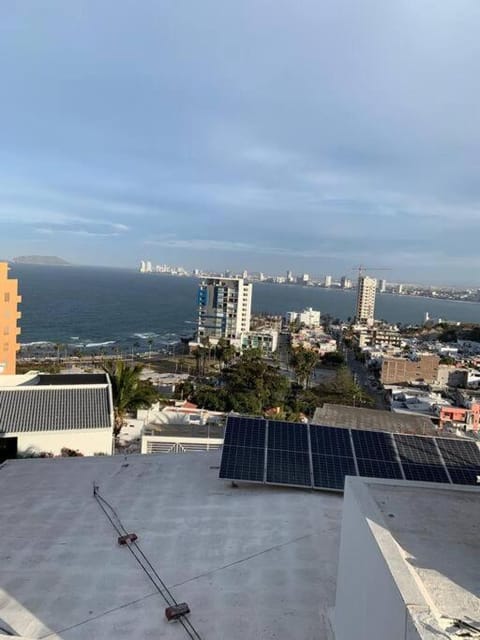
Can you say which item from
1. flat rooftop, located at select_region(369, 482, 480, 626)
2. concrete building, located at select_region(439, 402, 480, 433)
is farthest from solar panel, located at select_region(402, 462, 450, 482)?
concrete building, located at select_region(439, 402, 480, 433)

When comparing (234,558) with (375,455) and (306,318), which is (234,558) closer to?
(375,455)

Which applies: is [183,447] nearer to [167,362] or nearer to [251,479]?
[251,479]

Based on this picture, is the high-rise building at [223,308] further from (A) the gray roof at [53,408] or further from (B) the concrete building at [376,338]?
(A) the gray roof at [53,408]

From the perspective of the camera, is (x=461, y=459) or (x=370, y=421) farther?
(x=370, y=421)

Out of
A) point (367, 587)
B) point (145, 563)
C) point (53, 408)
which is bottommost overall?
point (53, 408)

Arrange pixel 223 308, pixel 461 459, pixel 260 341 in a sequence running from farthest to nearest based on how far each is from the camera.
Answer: pixel 223 308, pixel 260 341, pixel 461 459

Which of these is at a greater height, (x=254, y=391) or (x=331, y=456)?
(x=331, y=456)

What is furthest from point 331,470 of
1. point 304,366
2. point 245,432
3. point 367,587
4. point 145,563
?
point 304,366

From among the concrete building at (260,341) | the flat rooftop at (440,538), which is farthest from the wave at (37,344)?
the flat rooftop at (440,538)
